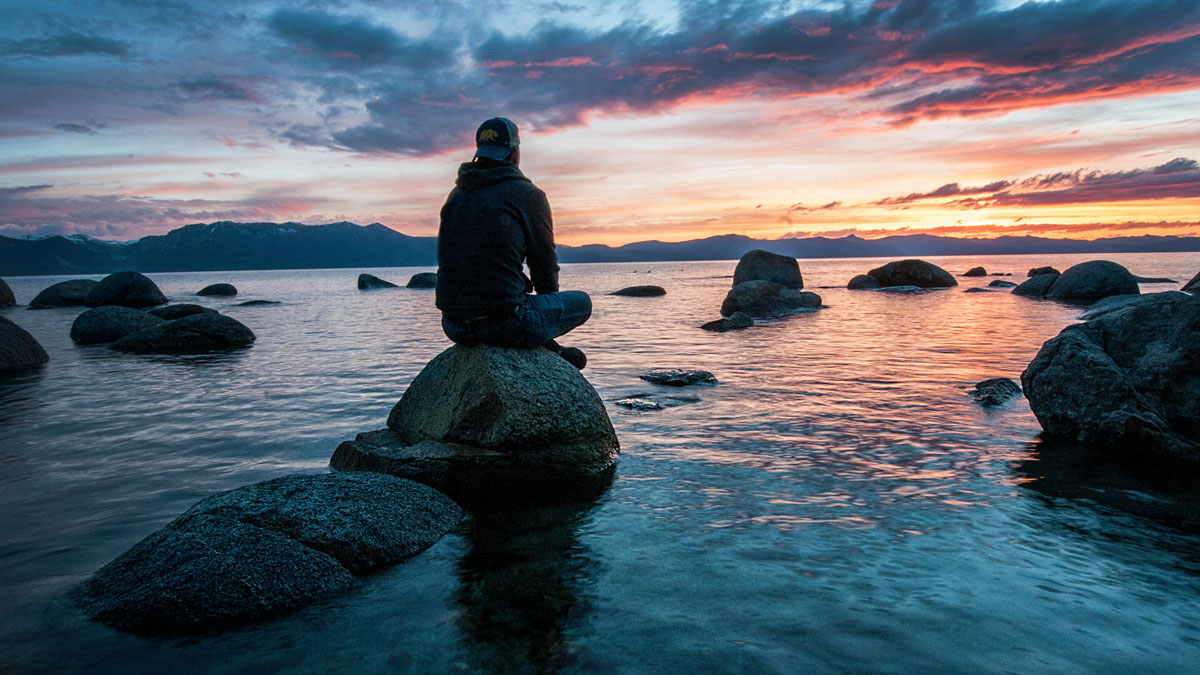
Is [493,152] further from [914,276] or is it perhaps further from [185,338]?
[914,276]

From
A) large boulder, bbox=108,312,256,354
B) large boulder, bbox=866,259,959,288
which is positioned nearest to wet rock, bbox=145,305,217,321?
large boulder, bbox=108,312,256,354

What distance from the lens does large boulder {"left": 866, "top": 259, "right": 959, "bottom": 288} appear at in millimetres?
46000

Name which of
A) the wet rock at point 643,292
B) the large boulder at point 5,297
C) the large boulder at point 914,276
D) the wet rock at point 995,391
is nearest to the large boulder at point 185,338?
the wet rock at point 995,391

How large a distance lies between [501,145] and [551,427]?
2.92 metres

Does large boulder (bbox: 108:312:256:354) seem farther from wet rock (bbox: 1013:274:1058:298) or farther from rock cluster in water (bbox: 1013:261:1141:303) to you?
wet rock (bbox: 1013:274:1058:298)

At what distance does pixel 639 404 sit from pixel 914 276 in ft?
142

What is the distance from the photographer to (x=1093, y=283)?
31.4m

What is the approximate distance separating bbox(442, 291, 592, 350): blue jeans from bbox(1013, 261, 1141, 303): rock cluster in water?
33084 millimetres

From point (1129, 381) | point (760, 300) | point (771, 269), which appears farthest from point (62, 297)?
point (1129, 381)

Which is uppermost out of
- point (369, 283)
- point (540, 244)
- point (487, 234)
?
point (487, 234)

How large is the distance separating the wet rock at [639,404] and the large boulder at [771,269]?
86.2ft

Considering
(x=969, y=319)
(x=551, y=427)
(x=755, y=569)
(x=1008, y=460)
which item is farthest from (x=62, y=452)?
(x=969, y=319)

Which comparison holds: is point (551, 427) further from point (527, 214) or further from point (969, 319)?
point (969, 319)

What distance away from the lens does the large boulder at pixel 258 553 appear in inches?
153
